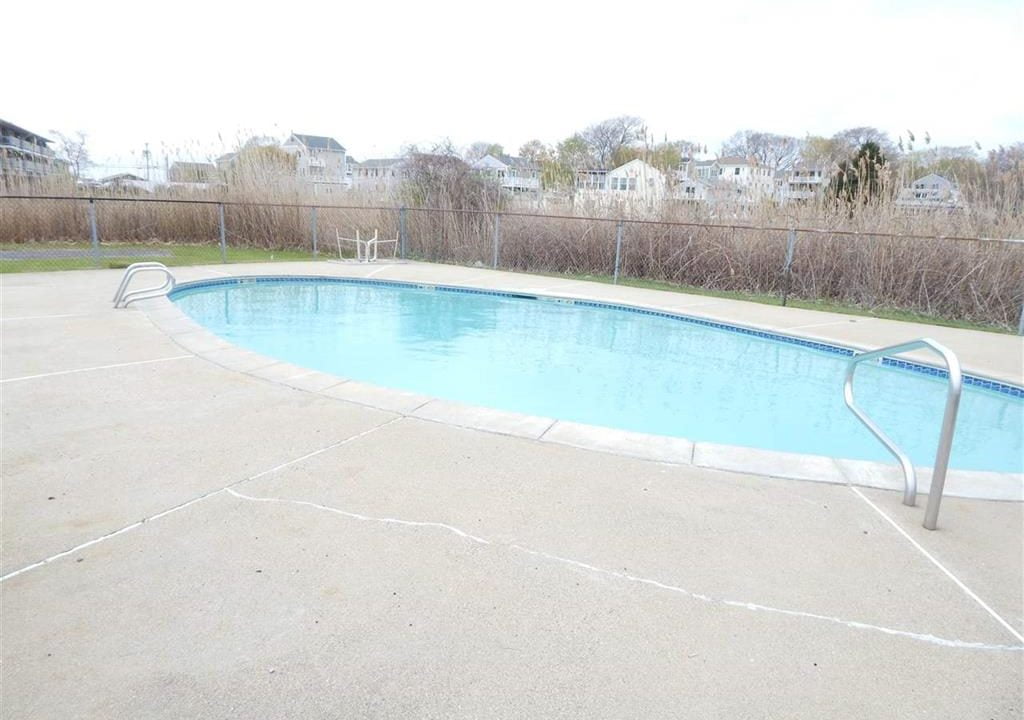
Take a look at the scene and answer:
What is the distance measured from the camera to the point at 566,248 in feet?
41.1

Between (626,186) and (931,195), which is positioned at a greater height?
(626,186)

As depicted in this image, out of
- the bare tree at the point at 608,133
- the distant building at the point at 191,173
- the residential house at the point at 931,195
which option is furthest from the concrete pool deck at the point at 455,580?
the bare tree at the point at 608,133

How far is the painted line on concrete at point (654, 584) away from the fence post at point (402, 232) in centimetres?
1140

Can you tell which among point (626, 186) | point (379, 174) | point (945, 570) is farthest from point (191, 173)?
point (945, 570)

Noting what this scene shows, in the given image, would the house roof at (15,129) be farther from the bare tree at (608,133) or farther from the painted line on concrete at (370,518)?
the painted line on concrete at (370,518)

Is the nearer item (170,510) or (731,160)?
(170,510)

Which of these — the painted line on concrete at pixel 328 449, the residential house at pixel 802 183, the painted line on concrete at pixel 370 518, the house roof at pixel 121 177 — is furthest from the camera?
the house roof at pixel 121 177

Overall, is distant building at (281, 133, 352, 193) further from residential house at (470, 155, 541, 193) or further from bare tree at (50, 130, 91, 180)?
bare tree at (50, 130, 91, 180)

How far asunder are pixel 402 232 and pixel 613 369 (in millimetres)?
8240

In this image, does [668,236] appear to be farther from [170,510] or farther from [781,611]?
[170,510]

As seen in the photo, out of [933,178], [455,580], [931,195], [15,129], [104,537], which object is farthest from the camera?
[15,129]

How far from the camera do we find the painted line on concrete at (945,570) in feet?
6.78

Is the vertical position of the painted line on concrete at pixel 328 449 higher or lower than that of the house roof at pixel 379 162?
lower

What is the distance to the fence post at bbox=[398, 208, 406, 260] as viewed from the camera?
13523 millimetres
